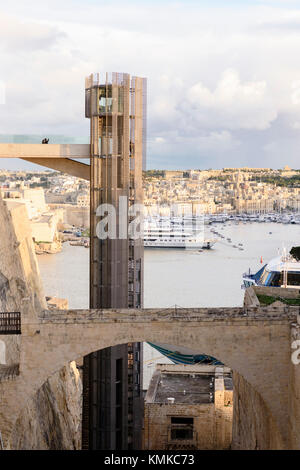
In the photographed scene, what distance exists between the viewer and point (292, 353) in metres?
7.89

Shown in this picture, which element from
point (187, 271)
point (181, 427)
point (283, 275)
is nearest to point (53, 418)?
point (181, 427)

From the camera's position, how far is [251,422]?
9.72 metres

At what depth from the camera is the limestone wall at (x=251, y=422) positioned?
336 inches

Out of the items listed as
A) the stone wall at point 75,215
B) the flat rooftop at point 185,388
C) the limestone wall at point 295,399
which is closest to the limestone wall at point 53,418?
the flat rooftop at point 185,388

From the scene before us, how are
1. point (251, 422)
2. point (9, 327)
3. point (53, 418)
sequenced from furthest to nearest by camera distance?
point (53, 418) → point (251, 422) → point (9, 327)

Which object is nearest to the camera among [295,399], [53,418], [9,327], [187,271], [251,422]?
[295,399]

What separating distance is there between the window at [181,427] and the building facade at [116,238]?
2.10 m

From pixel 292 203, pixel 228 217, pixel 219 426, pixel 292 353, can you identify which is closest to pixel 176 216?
pixel 228 217

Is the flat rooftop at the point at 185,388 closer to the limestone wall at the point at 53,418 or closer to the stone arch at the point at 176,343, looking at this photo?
the limestone wall at the point at 53,418

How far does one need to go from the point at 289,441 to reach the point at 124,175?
4.32 m

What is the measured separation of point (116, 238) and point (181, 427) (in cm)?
398

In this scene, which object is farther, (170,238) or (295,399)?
(170,238)

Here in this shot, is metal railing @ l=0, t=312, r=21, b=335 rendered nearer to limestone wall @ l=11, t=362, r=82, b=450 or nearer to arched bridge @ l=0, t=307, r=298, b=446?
arched bridge @ l=0, t=307, r=298, b=446

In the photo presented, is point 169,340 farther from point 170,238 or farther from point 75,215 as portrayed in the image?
point 75,215
